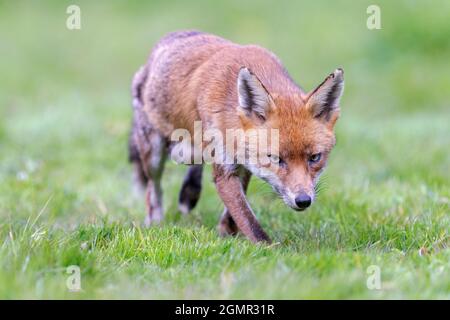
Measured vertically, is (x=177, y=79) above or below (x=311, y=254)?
above

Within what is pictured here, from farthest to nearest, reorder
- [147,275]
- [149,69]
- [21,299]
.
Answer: [149,69]
[147,275]
[21,299]

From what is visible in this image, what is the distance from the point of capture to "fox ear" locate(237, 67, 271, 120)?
19.3 ft

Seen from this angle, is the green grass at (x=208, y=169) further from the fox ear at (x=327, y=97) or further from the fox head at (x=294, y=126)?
the fox ear at (x=327, y=97)

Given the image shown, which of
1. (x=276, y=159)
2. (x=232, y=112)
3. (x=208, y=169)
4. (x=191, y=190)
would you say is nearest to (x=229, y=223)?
(x=191, y=190)

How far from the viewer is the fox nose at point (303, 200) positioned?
553 cm

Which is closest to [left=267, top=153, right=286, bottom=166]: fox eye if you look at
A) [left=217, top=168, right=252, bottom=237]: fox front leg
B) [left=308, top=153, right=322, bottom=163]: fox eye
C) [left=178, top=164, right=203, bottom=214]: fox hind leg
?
[left=308, top=153, right=322, bottom=163]: fox eye

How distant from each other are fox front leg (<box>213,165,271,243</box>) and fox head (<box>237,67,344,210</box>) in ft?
1.05

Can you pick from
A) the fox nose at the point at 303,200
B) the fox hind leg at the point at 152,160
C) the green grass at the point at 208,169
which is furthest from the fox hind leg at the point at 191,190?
the fox nose at the point at 303,200

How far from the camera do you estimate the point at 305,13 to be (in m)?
20.8

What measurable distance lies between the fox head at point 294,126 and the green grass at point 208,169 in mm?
522
